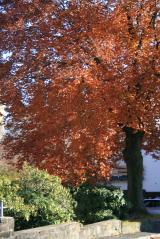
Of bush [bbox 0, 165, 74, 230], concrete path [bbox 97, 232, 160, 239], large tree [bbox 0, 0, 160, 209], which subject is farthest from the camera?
large tree [bbox 0, 0, 160, 209]

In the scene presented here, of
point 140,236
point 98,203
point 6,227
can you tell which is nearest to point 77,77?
point 98,203

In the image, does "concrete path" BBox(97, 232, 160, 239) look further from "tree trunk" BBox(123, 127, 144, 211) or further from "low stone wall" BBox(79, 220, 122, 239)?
"tree trunk" BBox(123, 127, 144, 211)

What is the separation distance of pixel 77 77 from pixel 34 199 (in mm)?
4496

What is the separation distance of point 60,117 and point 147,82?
3527mm

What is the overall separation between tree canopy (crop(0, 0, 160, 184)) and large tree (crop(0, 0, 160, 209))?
3 cm

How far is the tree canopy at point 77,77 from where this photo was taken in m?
16.5

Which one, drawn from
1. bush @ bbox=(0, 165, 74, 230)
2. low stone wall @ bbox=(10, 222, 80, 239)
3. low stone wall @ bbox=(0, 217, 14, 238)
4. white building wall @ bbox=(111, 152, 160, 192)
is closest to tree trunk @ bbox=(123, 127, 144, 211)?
bush @ bbox=(0, 165, 74, 230)

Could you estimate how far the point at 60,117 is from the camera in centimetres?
1642

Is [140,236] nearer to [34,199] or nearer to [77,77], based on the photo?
[34,199]

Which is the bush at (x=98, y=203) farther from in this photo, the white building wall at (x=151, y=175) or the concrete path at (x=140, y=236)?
the white building wall at (x=151, y=175)

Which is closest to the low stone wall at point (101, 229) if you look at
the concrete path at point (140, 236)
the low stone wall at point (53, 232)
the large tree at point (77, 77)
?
the concrete path at point (140, 236)

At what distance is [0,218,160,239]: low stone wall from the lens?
446 inches

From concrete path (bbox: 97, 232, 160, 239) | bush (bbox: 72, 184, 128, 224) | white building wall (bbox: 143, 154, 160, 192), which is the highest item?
white building wall (bbox: 143, 154, 160, 192)

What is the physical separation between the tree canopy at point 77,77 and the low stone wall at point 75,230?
212 centimetres
